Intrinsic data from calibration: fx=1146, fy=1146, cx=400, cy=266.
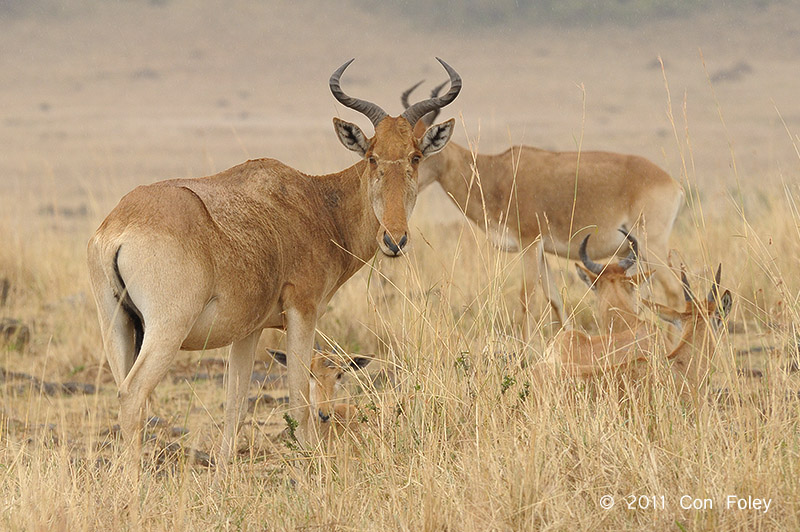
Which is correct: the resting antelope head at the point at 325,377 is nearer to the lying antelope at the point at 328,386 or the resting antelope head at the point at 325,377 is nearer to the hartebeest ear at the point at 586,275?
the lying antelope at the point at 328,386

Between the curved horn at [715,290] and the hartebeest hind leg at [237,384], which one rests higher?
the curved horn at [715,290]

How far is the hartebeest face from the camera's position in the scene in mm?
6691

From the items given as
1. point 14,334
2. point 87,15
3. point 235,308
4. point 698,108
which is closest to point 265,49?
point 87,15

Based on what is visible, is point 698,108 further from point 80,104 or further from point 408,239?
point 408,239

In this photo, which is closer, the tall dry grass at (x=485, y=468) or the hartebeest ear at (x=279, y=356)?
the tall dry grass at (x=485, y=468)

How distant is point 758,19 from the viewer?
62.7 metres

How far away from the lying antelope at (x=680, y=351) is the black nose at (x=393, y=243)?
1.01 m

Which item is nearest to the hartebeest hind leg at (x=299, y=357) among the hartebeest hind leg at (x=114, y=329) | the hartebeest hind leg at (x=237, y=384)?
the hartebeest hind leg at (x=237, y=384)

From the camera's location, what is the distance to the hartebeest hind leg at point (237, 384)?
6816 millimetres

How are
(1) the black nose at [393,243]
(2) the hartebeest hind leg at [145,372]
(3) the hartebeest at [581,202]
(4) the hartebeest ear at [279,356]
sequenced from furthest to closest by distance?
1. (3) the hartebeest at [581,202]
2. (4) the hartebeest ear at [279,356]
3. (1) the black nose at [393,243]
4. (2) the hartebeest hind leg at [145,372]

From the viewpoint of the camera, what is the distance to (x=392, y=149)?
680 centimetres

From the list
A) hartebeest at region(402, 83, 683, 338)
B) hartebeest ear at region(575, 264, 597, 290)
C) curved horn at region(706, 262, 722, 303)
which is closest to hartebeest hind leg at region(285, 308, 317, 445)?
curved horn at region(706, 262, 722, 303)

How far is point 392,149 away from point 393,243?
746mm

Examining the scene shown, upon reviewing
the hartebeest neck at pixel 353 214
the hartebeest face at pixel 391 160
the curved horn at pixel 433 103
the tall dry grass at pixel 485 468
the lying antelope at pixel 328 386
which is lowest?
the lying antelope at pixel 328 386
